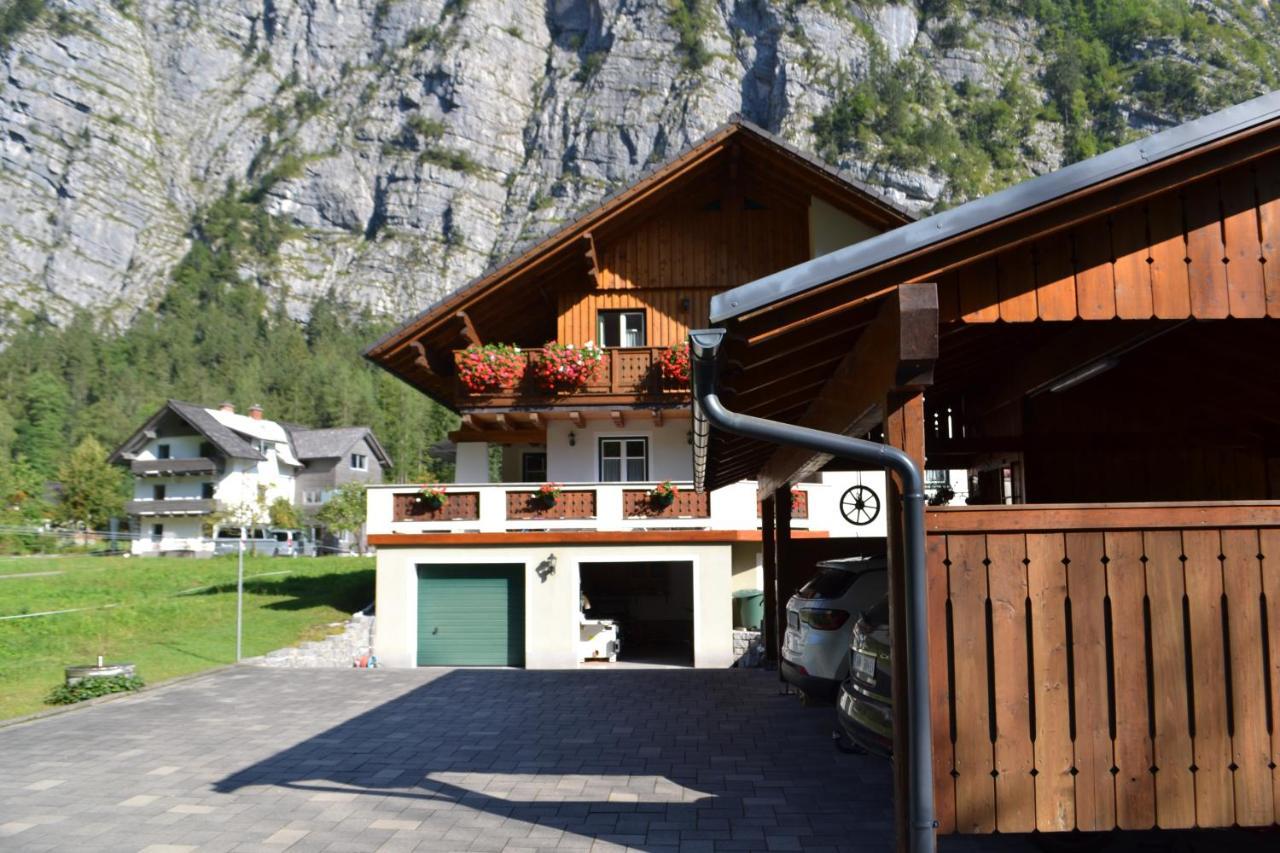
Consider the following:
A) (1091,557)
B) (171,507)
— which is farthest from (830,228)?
(171,507)

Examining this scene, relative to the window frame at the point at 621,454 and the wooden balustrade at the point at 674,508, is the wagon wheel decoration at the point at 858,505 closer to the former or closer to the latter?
the wooden balustrade at the point at 674,508

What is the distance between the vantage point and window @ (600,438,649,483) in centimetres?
2242

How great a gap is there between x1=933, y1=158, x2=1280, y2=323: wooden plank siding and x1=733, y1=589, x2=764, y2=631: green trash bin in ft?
52.6

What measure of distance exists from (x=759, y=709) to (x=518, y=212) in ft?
401

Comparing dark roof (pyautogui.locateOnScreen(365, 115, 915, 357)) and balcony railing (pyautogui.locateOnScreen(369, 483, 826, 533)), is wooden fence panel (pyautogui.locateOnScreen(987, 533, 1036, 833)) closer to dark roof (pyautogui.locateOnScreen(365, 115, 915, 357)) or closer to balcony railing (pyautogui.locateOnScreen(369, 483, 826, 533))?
balcony railing (pyautogui.locateOnScreen(369, 483, 826, 533))

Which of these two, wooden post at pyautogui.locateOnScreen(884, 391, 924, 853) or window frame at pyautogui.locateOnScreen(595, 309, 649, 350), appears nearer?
wooden post at pyautogui.locateOnScreen(884, 391, 924, 853)

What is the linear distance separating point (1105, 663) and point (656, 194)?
1774 cm

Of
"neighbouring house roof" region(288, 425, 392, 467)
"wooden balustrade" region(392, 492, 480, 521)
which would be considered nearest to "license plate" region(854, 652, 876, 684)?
"wooden balustrade" region(392, 492, 480, 521)

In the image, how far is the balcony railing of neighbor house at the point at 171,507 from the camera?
65500mm

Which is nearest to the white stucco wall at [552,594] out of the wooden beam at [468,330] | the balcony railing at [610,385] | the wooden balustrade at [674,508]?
the wooden balustrade at [674,508]

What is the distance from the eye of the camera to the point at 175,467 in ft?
217

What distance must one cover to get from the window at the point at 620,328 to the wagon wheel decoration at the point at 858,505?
232 inches

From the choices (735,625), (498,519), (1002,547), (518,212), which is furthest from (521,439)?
(518,212)

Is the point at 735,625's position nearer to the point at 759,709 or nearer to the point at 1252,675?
the point at 759,709
